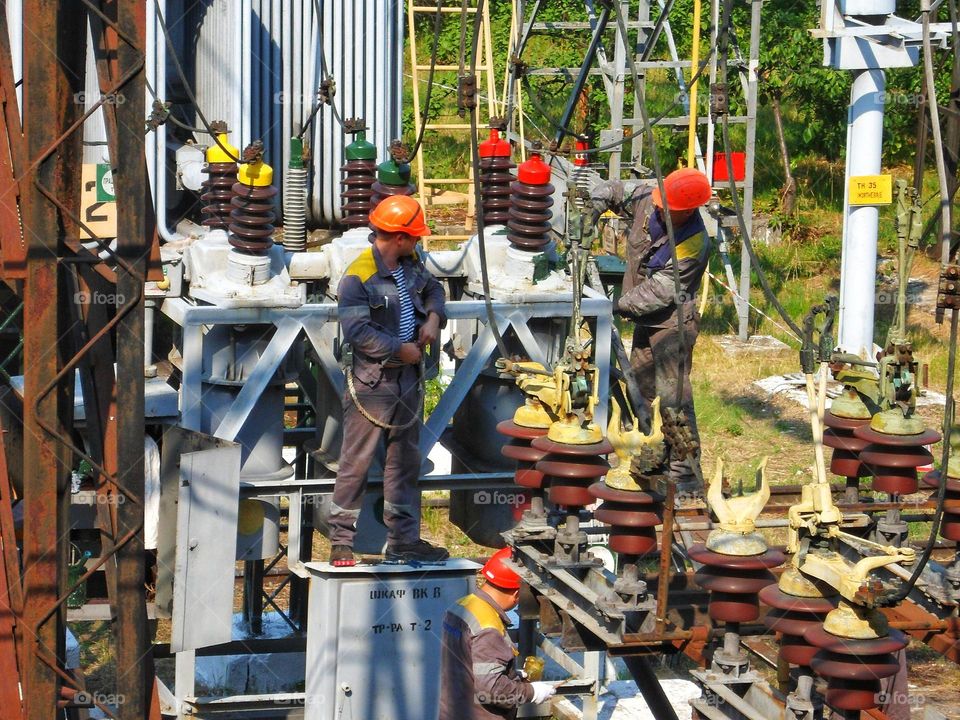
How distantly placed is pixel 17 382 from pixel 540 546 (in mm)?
3918

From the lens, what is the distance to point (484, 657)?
6254 millimetres

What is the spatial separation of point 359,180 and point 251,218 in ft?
2.97

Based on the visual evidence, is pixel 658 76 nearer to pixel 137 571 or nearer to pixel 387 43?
pixel 387 43

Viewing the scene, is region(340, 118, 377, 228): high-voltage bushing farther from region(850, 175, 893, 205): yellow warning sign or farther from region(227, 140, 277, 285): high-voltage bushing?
region(850, 175, 893, 205): yellow warning sign

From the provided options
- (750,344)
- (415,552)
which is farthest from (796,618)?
(750,344)

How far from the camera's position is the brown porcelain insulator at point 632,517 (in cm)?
580

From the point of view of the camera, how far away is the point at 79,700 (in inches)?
257

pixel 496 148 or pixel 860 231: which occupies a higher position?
pixel 496 148

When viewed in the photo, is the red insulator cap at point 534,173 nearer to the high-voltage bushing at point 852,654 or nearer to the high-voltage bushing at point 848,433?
the high-voltage bushing at point 848,433

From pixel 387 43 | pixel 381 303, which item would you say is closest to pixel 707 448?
pixel 387 43

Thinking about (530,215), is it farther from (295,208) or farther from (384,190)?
(295,208)

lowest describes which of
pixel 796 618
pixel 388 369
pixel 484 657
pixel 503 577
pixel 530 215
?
pixel 484 657

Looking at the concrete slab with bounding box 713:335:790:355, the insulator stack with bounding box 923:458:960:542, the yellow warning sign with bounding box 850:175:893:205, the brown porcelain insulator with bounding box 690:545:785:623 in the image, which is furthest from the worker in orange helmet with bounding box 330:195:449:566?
the concrete slab with bounding box 713:335:790:355

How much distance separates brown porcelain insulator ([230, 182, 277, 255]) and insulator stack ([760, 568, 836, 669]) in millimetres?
4124
